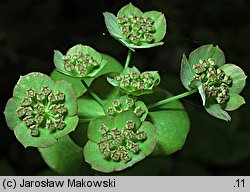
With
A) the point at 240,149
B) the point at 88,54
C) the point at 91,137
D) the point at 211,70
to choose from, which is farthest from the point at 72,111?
the point at 240,149

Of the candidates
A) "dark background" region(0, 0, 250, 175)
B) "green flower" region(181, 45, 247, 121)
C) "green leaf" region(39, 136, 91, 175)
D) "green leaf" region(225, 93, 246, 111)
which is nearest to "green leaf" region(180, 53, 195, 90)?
"green flower" region(181, 45, 247, 121)

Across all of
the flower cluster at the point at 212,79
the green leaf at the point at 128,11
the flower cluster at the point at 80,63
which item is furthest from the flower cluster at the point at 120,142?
the green leaf at the point at 128,11

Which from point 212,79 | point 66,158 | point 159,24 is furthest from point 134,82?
point 66,158

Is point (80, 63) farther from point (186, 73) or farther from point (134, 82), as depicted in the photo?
point (186, 73)

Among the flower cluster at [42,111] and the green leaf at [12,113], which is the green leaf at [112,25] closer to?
the flower cluster at [42,111]

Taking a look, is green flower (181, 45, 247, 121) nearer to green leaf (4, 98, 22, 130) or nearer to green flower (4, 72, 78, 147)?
green flower (4, 72, 78, 147)

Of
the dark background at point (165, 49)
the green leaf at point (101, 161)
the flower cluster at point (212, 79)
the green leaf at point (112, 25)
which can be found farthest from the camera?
the dark background at point (165, 49)
